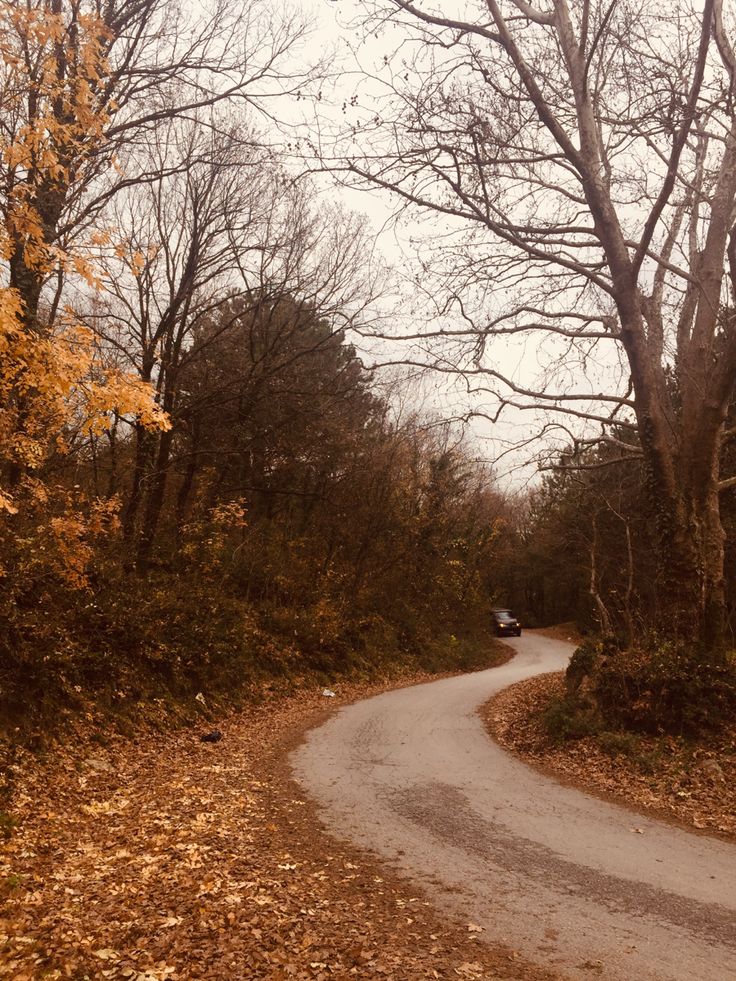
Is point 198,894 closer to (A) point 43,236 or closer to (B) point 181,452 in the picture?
(A) point 43,236

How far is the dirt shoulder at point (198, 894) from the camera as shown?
3.94m

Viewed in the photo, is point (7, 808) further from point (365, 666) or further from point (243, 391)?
point (365, 666)

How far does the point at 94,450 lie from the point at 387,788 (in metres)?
9.74

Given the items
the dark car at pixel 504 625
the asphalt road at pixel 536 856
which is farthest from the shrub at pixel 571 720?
the dark car at pixel 504 625

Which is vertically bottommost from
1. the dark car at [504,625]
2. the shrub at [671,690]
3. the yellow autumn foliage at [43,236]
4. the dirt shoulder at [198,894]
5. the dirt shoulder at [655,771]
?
the dark car at [504,625]

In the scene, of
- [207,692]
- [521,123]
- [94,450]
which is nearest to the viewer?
[521,123]

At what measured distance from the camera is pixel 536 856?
5836mm

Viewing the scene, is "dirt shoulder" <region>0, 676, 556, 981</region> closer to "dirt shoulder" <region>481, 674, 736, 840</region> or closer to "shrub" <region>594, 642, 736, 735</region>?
"dirt shoulder" <region>481, 674, 736, 840</region>

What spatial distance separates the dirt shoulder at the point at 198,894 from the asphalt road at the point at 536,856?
366 mm

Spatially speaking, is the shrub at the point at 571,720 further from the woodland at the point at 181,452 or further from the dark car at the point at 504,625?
the dark car at the point at 504,625

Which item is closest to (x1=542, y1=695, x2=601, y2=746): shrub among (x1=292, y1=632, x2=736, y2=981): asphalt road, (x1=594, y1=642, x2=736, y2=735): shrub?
(x1=594, y1=642, x2=736, y2=735): shrub

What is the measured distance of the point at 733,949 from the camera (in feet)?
13.5

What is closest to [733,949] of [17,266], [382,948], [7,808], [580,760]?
[382,948]

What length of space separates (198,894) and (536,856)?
291 centimetres
